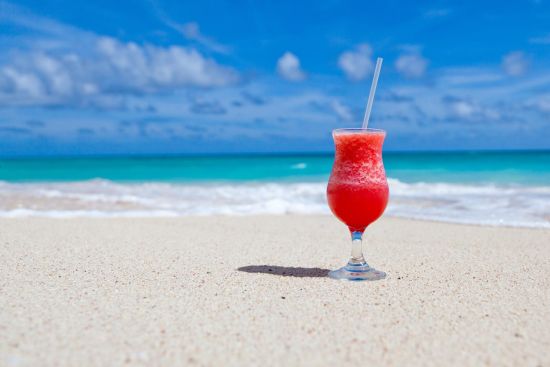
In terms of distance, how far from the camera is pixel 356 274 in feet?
11.7

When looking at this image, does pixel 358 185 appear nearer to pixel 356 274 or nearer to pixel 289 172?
pixel 356 274

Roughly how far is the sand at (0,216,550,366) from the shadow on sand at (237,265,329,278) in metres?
0.01

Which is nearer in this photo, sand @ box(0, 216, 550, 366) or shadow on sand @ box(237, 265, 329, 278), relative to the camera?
sand @ box(0, 216, 550, 366)

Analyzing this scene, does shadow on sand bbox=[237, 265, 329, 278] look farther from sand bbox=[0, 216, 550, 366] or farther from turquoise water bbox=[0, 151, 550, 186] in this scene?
turquoise water bbox=[0, 151, 550, 186]

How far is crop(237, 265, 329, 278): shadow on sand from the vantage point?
12.1 feet

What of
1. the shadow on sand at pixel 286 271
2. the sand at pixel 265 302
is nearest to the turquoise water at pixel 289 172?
the sand at pixel 265 302

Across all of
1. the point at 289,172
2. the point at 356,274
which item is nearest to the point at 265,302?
the point at 356,274

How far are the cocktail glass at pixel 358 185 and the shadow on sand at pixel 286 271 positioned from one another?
144 mm

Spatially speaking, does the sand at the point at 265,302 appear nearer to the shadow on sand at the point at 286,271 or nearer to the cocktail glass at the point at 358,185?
the shadow on sand at the point at 286,271

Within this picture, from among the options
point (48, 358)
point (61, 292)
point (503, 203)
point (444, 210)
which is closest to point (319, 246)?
point (61, 292)

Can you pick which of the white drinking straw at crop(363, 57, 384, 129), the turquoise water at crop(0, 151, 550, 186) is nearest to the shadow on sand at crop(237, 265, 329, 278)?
the white drinking straw at crop(363, 57, 384, 129)

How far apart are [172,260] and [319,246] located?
4.49 ft

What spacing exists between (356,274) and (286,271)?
0.50m

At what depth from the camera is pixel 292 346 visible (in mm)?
2279
